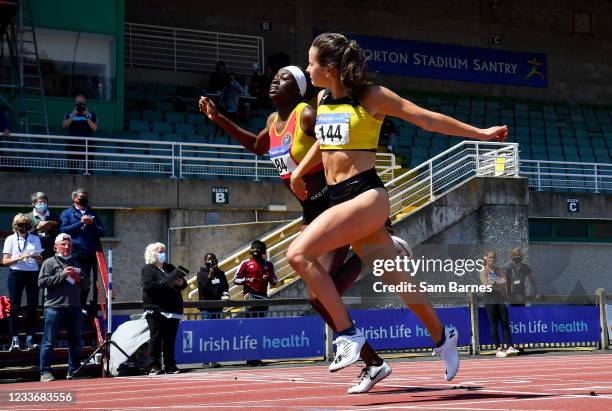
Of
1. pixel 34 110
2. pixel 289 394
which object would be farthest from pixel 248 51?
pixel 289 394

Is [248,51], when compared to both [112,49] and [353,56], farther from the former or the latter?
[353,56]

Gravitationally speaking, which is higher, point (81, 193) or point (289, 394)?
point (81, 193)

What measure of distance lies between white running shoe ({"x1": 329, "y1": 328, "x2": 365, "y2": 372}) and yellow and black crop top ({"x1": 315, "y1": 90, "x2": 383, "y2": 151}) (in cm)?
123

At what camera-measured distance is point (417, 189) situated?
24.7 m

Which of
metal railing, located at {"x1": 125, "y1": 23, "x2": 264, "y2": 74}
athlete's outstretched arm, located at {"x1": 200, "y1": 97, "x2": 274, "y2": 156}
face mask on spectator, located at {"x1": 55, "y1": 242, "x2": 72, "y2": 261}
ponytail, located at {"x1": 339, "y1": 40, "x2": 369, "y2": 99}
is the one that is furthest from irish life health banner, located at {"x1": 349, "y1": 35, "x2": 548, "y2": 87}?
ponytail, located at {"x1": 339, "y1": 40, "x2": 369, "y2": 99}

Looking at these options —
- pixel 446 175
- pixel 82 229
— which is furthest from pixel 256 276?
pixel 446 175

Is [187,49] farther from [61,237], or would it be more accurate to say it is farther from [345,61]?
[345,61]

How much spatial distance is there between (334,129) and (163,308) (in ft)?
27.7

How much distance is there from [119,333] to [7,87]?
34.7 ft

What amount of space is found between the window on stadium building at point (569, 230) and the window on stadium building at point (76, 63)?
11254mm

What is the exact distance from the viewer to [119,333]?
15.4 m

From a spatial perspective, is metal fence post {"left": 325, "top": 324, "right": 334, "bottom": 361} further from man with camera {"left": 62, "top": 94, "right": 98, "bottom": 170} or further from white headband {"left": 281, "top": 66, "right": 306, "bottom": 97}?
white headband {"left": 281, "top": 66, "right": 306, "bottom": 97}

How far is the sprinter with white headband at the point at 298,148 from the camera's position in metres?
7.57

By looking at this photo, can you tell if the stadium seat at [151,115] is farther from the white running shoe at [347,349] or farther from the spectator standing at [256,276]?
the white running shoe at [347,349]
